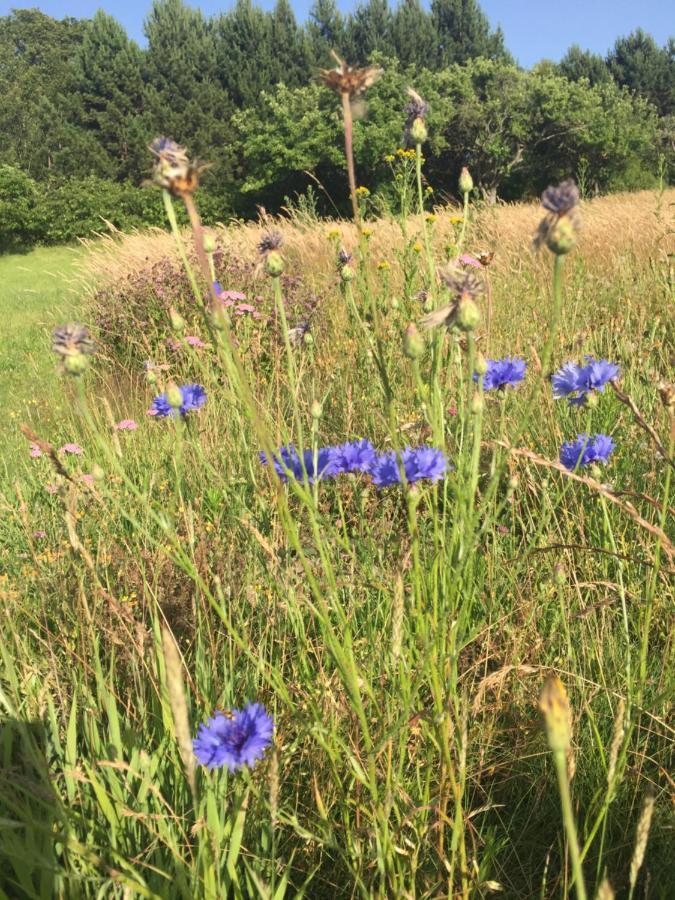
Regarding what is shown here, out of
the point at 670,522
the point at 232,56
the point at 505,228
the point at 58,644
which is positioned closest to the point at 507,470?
the point at 670,522

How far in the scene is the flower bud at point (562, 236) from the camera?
64 centimetres

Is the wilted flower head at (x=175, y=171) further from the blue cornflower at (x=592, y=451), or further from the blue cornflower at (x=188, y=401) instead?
the blue cornflower at (x=592, y=451)

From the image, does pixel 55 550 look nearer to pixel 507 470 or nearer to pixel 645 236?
pixel 507 470

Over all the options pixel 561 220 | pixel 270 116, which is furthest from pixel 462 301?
pixel 270 116

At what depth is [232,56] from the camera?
85.4 feet

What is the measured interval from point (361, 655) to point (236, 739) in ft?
1.60

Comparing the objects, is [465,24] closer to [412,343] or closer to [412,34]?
[412,34]

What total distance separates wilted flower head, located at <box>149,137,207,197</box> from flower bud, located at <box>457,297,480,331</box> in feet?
0.99

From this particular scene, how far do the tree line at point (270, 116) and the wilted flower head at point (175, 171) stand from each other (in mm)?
17221

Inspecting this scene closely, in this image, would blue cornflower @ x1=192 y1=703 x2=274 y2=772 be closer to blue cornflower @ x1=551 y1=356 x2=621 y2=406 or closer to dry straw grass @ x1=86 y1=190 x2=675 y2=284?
blue cornflower @ x1=551 y1=356 x2=621 y2=406

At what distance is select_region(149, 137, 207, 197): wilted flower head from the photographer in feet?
1.99

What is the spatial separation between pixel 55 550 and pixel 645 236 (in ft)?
14.8

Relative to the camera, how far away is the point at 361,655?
123 cm

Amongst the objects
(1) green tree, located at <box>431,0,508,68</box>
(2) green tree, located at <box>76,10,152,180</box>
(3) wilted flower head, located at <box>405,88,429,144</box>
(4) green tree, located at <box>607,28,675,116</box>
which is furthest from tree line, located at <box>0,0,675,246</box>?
(3) wilted flower head, located at <box>405,88,429,144</box>
